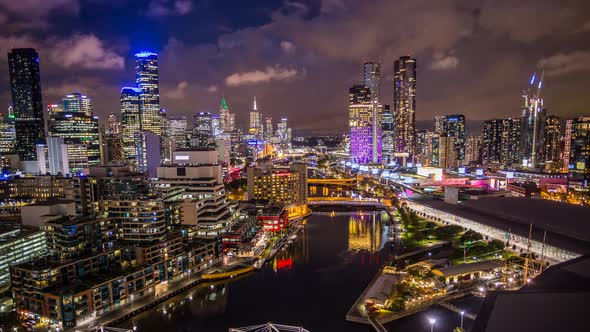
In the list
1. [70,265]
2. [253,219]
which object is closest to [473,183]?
[253,219]

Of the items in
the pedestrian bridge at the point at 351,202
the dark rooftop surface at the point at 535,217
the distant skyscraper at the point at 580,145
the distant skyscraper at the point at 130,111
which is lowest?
the pedestrian bridge at the point at 351,202

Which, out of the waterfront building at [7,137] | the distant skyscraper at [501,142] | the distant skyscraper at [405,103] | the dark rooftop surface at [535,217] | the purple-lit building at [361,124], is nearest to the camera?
the dark rooftop surface at [535,217]

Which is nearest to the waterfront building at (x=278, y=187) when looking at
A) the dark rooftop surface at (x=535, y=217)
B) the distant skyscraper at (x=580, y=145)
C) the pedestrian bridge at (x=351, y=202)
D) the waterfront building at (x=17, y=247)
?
the pedestrian bridge at (x=351, y=202)

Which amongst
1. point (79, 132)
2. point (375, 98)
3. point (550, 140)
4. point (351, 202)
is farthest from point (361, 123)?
point (79, 132)

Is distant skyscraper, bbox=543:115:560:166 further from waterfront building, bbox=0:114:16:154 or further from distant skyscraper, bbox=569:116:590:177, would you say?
waterfront building, bbox=0:114:16:154

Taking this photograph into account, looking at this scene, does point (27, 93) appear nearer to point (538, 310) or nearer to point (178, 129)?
point (178, 129)

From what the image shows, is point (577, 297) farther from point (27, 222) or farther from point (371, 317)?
point (27, 222)

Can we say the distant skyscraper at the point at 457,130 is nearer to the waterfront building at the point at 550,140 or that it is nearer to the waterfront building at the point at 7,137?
the waterfront building at the point at 550,140
